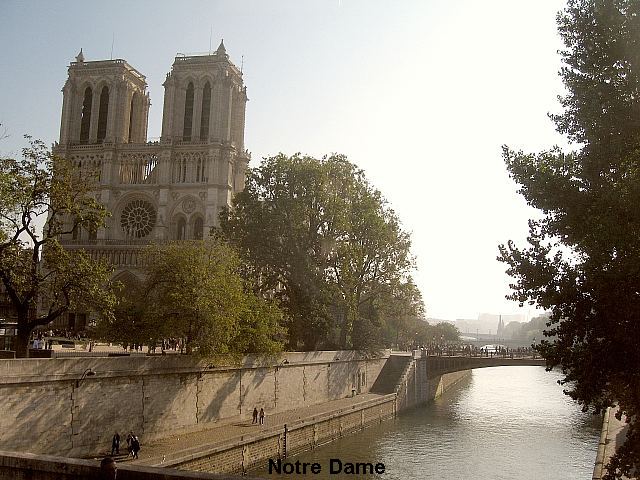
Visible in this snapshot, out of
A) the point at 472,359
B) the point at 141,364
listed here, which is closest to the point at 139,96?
the point at 472,359

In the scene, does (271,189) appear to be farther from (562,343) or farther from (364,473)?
(562,343)

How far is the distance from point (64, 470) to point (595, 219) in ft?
36.7

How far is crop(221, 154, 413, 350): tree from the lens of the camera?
137 ft

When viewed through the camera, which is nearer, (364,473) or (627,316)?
(627,316)

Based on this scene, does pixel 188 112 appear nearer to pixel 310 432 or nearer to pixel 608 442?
pixel 310 432

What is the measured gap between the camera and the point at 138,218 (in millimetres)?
68875

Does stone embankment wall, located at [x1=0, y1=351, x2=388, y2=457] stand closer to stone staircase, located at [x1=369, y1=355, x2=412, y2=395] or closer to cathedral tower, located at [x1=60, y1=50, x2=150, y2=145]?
stone staircase, located at [x1=369, y1=355, x2=412, y2=395]

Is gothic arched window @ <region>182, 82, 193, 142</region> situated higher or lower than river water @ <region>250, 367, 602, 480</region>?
higher

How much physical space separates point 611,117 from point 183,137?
60.1m

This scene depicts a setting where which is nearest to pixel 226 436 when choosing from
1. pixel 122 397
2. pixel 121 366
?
pixel 122 397

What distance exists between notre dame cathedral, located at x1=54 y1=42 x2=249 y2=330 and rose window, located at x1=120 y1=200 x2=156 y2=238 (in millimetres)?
104

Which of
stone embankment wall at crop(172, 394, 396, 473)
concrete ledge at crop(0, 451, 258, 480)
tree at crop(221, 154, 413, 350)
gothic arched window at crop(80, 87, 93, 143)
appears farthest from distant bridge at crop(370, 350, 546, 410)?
gothic arched window at crop(80, 87, 93, 143)

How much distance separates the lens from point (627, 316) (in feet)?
44.2

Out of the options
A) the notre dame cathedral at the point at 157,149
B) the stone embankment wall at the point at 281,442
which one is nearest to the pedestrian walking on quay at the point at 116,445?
the stone embankment wall at the point at 281,442
